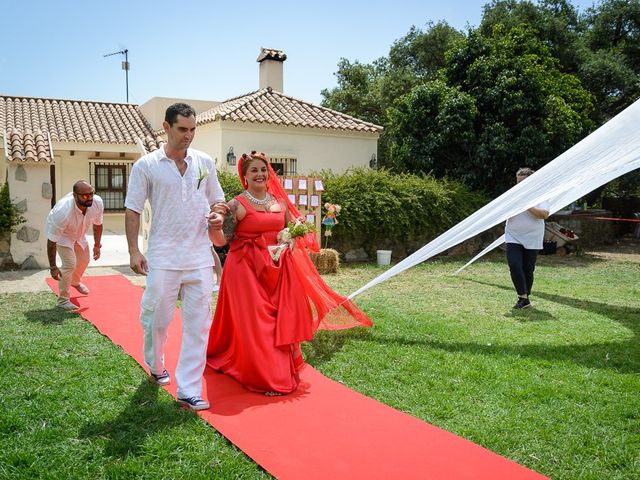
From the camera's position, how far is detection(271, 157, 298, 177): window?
15.7 meters

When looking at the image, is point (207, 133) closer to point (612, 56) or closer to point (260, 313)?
point (260, 313)

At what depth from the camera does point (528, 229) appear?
6.92 metres

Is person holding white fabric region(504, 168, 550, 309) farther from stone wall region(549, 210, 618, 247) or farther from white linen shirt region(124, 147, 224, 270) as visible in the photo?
stone wall region(549, 210, 618, 247)

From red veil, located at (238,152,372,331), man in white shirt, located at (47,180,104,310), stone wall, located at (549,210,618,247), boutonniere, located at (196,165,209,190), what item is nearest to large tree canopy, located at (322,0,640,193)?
stone wall, located at (549,210,618,247)

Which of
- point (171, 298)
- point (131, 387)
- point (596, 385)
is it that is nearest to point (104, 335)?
point (131, 387)

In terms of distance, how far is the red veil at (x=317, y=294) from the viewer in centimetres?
520

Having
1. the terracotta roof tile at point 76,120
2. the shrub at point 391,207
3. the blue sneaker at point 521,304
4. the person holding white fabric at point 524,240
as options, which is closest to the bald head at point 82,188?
the person holding white fabric at point 524,240

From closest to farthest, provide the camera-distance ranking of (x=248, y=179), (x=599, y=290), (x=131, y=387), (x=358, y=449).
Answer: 1. (x=358, y=449)
2. (x=131, y=387)
3. (x=248, y=179)
4. (x=599, y=290)

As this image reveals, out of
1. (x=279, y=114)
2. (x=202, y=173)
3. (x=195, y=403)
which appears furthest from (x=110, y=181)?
(x=195, y=403)

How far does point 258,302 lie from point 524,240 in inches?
158

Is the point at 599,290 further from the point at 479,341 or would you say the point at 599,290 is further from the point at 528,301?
the point at 479,341

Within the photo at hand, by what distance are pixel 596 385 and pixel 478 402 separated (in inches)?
41.8

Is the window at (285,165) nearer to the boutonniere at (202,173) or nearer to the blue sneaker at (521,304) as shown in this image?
the blue sneaker at (521,304)

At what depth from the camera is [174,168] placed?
3.79 meters
